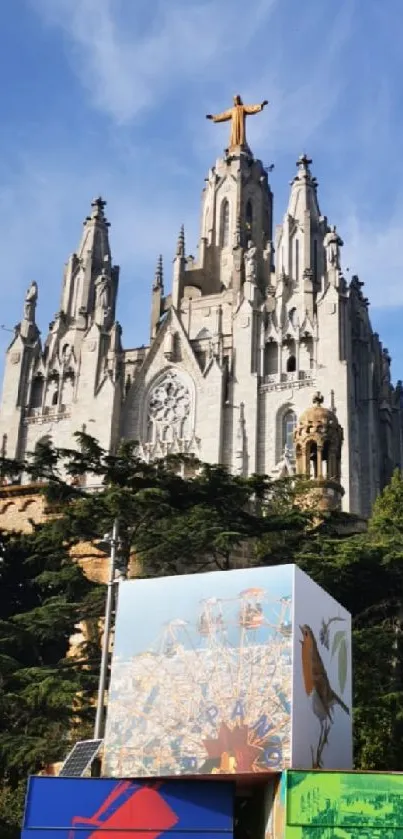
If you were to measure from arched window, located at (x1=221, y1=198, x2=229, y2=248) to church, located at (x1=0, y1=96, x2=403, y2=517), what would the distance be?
0.29 ft

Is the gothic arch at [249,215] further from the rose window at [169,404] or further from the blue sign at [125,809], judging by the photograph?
the blue sign at [125,809]

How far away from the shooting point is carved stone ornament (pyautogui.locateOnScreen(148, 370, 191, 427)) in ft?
178

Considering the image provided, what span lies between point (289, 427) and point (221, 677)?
Answer: 3493 cm

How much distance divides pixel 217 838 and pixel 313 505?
55.0ft

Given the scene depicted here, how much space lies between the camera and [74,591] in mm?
25250

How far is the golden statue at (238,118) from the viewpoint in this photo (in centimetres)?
6844

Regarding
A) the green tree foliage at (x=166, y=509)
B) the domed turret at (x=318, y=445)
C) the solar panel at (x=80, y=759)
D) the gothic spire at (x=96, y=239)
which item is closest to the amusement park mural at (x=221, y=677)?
the solar panel at (x=80, y=759)

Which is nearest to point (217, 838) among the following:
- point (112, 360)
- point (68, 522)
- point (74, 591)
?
point (74, 591)

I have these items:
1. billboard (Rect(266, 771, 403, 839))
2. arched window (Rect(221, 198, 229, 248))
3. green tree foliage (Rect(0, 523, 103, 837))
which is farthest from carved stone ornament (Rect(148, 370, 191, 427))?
billboard (Rect(266, 771, 403, 839))

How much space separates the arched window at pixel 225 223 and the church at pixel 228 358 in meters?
0.09

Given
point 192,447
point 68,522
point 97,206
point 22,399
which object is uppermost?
point 97,206

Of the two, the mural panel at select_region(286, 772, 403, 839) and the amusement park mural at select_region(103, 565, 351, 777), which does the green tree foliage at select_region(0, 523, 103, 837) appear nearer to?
the amusement park mural at select_region(103, 565, 351, 777)

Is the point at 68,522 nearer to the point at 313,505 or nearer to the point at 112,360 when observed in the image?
the point at 313,505

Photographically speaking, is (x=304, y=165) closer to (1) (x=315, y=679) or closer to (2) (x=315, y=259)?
(2) (x=315, y=259)
